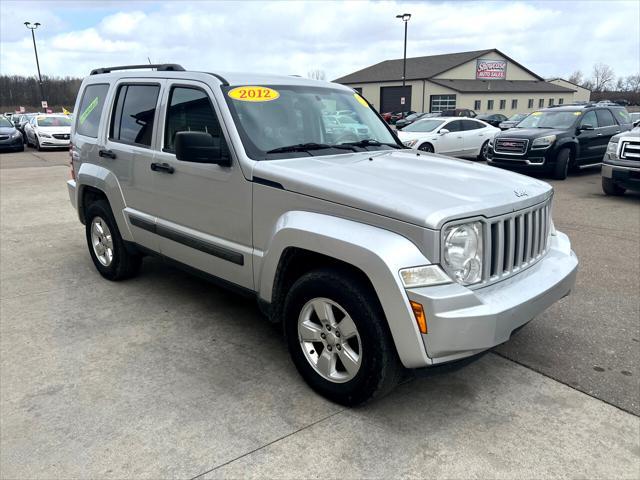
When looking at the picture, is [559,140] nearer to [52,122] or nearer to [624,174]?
[624,174]

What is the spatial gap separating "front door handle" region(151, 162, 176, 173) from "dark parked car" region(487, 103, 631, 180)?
1026cm

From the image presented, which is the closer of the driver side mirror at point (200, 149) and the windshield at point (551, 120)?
the driver side mirror at point (200, 149)

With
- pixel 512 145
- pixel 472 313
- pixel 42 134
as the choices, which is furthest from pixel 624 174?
pixel 42 134

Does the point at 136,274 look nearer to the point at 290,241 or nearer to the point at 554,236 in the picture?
the point at 290,241

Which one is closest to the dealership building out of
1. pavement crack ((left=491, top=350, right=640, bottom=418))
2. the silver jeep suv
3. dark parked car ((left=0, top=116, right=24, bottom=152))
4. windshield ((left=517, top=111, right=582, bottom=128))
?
dark parked car ((left=0, top=116, right=24, bottom=152))

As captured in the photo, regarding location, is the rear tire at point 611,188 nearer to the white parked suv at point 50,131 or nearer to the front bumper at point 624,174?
the front bumper at point 624,174

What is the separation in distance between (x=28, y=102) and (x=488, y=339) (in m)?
79.6

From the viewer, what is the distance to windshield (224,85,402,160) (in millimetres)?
3539

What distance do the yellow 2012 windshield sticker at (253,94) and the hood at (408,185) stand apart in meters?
0.62

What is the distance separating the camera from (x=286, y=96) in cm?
389

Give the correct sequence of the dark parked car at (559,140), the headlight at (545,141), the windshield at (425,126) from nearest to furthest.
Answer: the headlight at (545,141) < the dark parked car at (559,140) < the windshield at (425,126)

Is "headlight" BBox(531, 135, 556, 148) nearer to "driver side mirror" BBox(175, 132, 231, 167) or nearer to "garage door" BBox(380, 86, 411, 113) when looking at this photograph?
"driver side mirror" BBox(175, 132, 231, 167)

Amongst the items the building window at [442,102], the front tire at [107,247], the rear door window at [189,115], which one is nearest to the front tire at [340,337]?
the rear door window at [189,115]

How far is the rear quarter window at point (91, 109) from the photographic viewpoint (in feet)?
16.4
